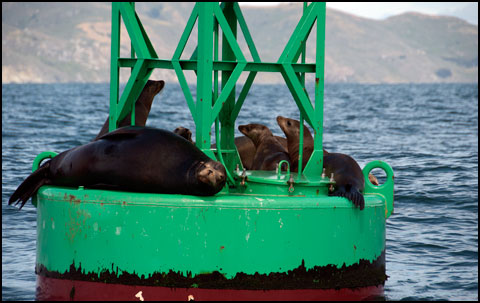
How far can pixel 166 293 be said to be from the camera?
670cm

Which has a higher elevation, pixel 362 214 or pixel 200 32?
pixel 200 32

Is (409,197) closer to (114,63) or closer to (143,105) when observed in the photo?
(143,105)

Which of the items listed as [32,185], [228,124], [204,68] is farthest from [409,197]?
[32,185]

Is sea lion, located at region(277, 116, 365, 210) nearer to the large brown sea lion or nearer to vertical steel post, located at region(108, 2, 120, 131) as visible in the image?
the large brown sea lion

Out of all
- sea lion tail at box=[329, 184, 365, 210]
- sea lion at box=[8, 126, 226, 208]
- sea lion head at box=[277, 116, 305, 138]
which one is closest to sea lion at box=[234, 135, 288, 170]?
sea lion head at box=[277, 116, 305, 138]

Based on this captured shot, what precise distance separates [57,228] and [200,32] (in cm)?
204

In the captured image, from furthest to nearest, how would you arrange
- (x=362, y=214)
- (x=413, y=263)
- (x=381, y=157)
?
(x=381, y=157), (x=413, y=263), (x=362, y=214)

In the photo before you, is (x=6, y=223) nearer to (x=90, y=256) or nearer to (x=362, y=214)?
(x=90, y=256)

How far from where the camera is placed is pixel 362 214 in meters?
7.14

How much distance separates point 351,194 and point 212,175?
1222 mm

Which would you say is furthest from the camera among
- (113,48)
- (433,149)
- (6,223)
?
(433,149)

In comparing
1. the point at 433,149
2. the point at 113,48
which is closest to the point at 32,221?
the point at 113,48

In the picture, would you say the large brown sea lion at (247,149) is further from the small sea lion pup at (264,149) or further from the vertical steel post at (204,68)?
the vertical steel post at (204,68)

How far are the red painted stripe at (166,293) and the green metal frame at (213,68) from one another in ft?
4.06
